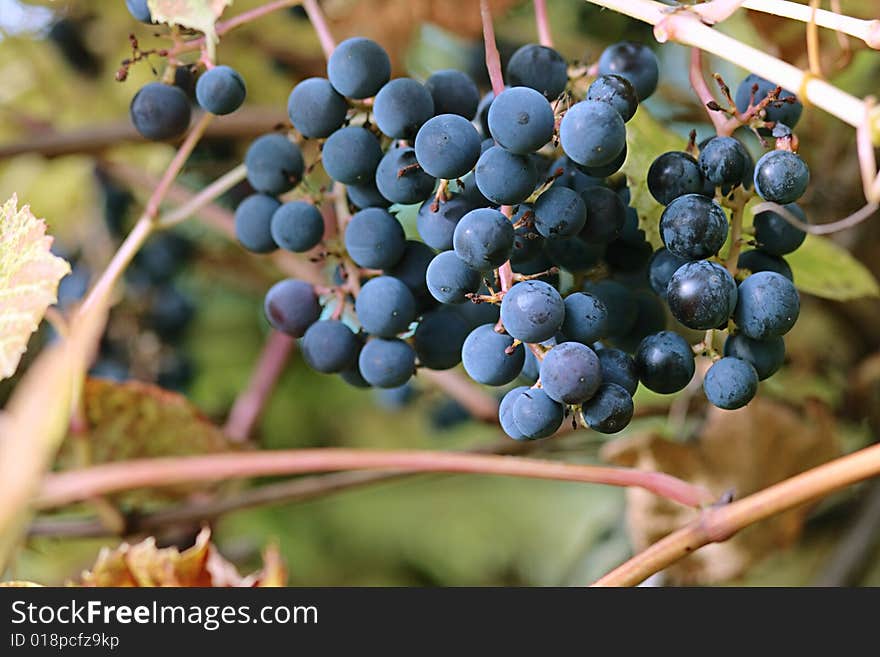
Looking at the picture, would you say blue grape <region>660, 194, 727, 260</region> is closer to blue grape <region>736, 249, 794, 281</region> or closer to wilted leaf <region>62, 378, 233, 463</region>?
blue grape <region>736, 249, 794, 281</region>

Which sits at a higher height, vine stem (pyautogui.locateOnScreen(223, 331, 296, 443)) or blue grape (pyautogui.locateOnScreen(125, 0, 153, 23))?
vine stem (pyautogui.locateOnScreen(223, 331, 296, 443))

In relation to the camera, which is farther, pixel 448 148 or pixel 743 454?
pixel 743 454

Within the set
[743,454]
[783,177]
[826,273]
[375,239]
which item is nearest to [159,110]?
[375,239]

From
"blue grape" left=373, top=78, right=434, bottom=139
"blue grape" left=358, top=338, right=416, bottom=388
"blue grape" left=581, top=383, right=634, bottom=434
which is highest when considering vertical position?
"blue grape" left=373, top=78, right=434, bottom=139

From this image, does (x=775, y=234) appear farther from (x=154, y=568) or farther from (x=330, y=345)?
(x=154, y=568)

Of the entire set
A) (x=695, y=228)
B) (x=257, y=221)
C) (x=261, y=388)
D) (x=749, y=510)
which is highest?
(x=261, y=388)

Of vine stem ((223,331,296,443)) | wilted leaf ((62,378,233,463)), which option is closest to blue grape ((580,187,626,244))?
wilted leaf ((62,378,233,463))
